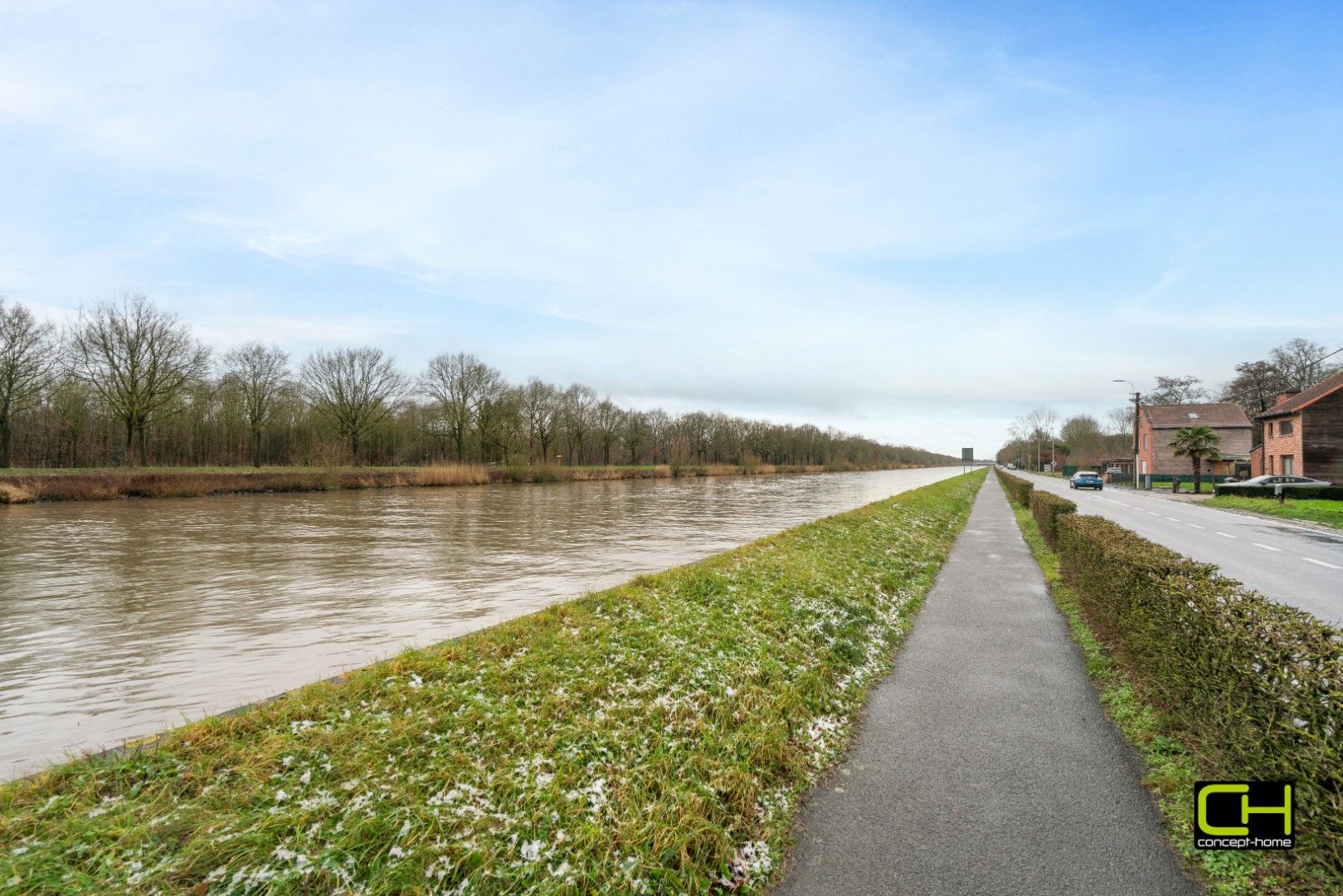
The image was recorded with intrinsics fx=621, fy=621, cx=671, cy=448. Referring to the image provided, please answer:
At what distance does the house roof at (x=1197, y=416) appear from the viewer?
5957 cm

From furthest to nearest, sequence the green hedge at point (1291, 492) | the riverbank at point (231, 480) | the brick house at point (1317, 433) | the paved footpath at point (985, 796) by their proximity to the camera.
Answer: the brick house at point (1317, 433) → the riverbank at point (231, 480) → the green hedge at point (1291, 492) → the paved footpath at point (985, 796)

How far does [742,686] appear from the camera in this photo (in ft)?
16.9

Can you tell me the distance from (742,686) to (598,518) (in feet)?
64.1

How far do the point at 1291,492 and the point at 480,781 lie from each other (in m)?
39.8

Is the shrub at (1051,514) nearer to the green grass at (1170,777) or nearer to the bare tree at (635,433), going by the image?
the green grass at (1170,777)

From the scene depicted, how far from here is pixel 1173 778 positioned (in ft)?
13.0

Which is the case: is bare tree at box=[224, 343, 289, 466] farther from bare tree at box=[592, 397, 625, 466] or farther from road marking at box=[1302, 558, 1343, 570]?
road marking at box=[1302, 558, 1343, 570]

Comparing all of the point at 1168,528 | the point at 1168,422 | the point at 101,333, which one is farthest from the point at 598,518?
the point at 1168,422

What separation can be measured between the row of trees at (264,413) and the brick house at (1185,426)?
1874 inches

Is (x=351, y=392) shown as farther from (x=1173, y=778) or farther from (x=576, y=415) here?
(x=1173, y=778)

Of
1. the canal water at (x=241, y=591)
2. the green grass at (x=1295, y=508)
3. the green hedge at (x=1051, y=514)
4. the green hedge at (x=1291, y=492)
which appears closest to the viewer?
the canal water at (x=241, y=591)

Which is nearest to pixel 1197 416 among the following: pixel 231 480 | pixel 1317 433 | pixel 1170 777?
pixel 1317 433

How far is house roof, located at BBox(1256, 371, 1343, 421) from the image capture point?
119 feet

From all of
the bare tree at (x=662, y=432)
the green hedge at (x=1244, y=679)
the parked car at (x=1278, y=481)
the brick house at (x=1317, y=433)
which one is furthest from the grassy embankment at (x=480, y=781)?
the bare tree at (x=662, y=432)
